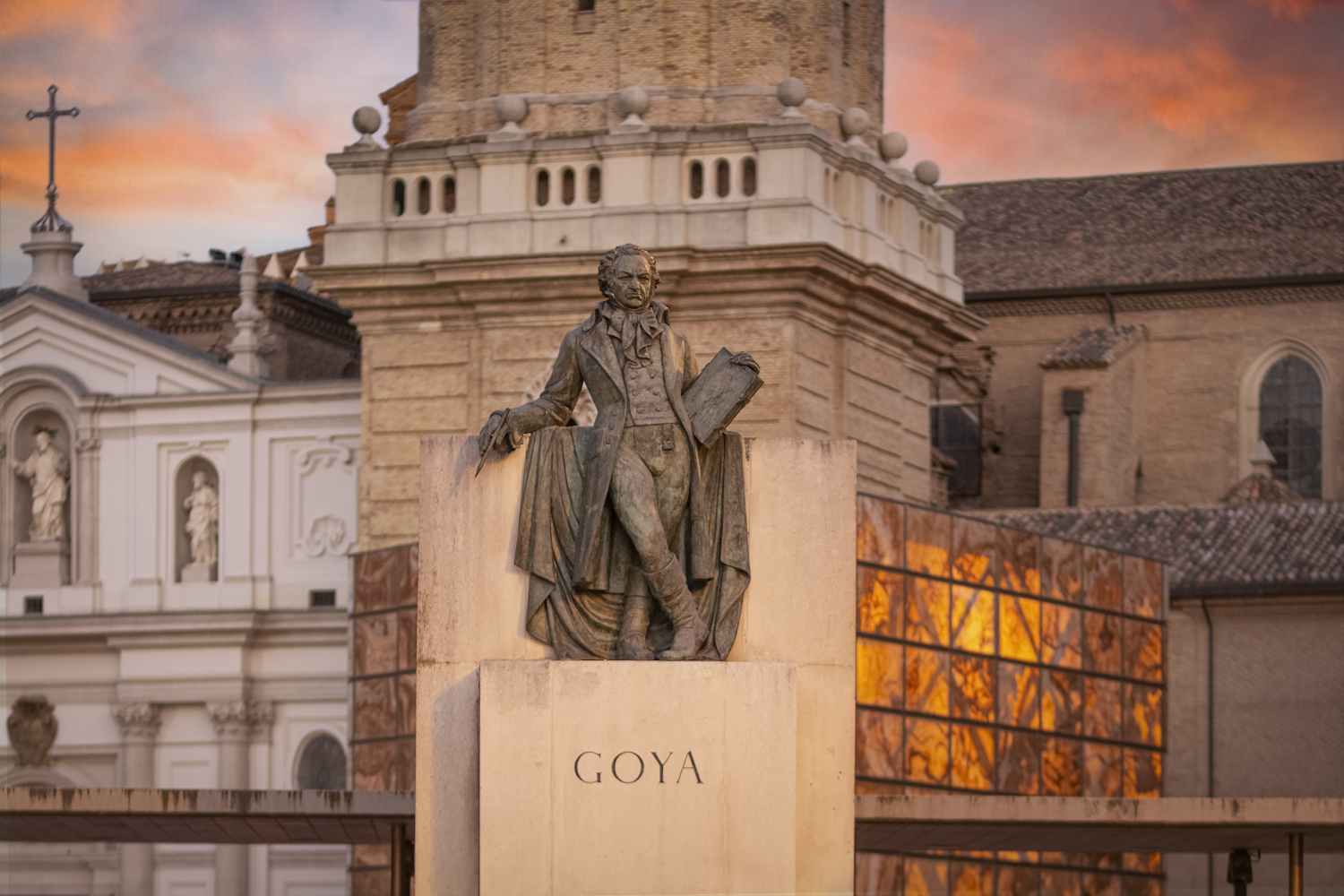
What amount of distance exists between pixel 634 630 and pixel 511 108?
90.5 feet

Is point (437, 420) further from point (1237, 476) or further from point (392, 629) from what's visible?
point (1237, 476)

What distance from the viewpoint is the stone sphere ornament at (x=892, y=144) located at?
4516 cm

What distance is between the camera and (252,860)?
47.8 meters

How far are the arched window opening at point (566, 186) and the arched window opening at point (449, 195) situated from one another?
171 cm

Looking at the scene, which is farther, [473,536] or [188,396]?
[188,396]

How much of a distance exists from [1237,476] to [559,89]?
16.5m

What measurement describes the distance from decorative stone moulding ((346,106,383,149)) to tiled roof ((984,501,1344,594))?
10303 millimetres

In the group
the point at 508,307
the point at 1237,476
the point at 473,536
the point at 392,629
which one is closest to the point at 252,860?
the point at 392,629

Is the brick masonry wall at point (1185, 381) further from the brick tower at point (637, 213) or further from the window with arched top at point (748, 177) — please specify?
the window with arched top at point (748, 177)

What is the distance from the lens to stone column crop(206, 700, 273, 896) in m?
47.6

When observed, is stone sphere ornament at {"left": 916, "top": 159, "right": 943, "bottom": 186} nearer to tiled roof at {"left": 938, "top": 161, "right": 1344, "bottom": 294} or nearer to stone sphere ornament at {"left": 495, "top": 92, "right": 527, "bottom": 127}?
stone sphere ornament at {"left": 495, "top": 92, "right": 527, "bottom": 127}

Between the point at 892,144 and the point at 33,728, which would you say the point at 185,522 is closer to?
the point at 33,728

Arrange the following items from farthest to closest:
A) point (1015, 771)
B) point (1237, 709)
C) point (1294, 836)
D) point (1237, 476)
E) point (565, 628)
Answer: point (1237, 476) → point (1237, 709) → point (1015, 771) → point (1294, 836) → point (565, 628)

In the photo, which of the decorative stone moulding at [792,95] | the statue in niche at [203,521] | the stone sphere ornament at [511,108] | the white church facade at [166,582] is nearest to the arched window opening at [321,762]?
the white church facade at [166,582]
